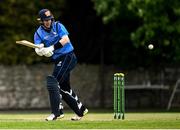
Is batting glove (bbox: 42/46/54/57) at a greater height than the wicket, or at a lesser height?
greater

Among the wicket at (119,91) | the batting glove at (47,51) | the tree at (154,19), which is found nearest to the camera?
the batting glove at (47,51)

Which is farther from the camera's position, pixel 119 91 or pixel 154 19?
pixel 154 19

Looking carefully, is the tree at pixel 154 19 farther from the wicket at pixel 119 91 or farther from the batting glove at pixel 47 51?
the batting glove at pixel 47 51

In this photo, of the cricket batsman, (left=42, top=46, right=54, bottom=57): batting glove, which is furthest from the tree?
(left=42, top=46, right=54, bottom=57): batting glove

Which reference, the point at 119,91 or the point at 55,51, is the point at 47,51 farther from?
the point at 119,91

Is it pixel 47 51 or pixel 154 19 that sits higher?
pixel 154 19

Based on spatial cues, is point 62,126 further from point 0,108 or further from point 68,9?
point 68,9

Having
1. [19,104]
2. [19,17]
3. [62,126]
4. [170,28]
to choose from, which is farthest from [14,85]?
[62,126]

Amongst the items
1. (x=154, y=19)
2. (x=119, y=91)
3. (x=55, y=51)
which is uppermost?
(x=154, y=19)

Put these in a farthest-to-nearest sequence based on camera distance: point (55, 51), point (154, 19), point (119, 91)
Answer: point (154, 19) < point (119, 91) < point (55, 51)

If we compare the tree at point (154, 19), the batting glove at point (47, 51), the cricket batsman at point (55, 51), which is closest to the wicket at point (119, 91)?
the cricket batsman at point (55, 51)

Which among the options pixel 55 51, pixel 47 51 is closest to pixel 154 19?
pixel 55 51

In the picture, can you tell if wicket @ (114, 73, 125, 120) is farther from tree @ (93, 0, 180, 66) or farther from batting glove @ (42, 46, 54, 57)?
tree @ (93, 0, 180, 66)

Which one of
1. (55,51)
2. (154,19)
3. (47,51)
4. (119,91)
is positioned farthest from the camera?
(154,19)
